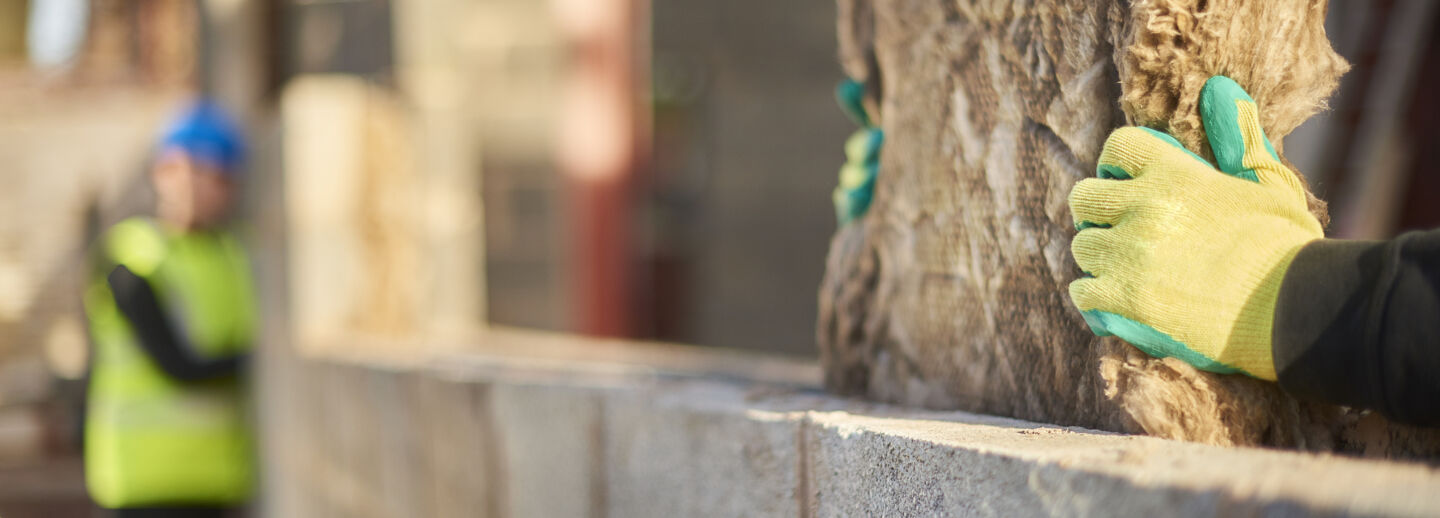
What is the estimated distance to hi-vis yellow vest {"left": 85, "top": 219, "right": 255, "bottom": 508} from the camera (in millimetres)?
3785

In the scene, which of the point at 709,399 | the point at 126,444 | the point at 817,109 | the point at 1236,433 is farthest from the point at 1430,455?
the point at 817,109

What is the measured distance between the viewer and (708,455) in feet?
5.43

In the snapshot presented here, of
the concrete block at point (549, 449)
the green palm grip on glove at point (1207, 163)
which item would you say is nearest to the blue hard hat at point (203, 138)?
the concrete block at point (549, 449)

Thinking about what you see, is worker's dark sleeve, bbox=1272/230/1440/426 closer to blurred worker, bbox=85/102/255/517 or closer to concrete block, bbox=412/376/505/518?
concrete block, bbox=412/376/505/518

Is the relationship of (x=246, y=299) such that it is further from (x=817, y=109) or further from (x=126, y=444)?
(x=817, y=109)

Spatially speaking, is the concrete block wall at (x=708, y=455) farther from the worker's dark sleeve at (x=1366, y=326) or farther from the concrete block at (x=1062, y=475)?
the worker's dark sleeve at (x=1366, y=326)

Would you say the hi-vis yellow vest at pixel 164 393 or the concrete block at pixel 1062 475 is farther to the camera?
the hi-vis yellow vest at pixel 164 393

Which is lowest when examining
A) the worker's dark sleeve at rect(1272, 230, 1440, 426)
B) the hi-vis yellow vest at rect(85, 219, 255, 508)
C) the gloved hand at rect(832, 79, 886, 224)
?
the hi-vis yellow vest at rect(85, 219, 255, 508)

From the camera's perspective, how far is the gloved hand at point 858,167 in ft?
6.23

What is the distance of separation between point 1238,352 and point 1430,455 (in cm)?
30

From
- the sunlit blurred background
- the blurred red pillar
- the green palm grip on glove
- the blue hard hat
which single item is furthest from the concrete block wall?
the blurred red pillar

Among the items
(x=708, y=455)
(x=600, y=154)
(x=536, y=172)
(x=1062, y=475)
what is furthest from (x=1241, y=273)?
(x=536, y=172)

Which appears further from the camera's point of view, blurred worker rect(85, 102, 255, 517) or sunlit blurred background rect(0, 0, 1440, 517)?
sunlit blurred background rect(0, 0, 1440, 517)

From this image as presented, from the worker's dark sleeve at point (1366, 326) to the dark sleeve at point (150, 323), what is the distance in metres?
3.53
